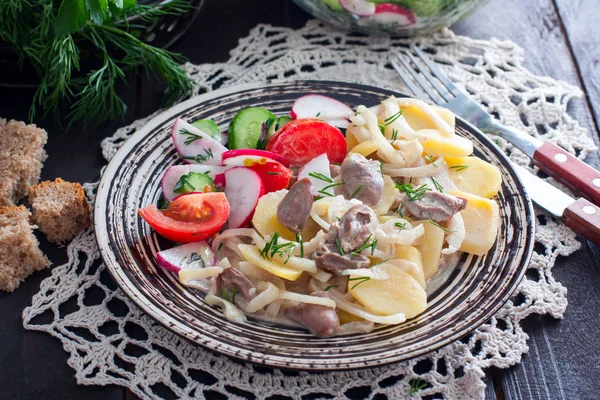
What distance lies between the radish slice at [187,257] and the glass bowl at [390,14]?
1843mm

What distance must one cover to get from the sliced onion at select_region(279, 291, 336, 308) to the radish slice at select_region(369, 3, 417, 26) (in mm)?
2034

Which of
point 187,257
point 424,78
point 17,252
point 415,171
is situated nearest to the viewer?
point 187,257

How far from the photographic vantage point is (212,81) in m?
3.73

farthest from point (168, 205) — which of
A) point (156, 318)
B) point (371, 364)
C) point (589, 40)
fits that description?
point (589, 40)

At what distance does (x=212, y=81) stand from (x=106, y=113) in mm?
619

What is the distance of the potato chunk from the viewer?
8.64 ft

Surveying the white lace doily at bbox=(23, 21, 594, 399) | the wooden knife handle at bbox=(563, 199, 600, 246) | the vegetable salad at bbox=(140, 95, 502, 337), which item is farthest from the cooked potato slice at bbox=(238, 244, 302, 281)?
the wooden knife handle at bbox=(563, 199, 600, 246)

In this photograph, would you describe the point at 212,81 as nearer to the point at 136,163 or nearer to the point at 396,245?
the point at 136,163

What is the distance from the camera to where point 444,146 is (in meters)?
2.87

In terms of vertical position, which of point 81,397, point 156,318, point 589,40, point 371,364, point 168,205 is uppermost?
point 589,40

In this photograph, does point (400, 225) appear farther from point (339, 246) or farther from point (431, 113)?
point (431, 113)

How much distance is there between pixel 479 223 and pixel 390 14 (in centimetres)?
164

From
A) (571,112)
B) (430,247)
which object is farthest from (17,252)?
(571,112)

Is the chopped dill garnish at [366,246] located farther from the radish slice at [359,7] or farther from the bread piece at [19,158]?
the radish slice at [359,7]
